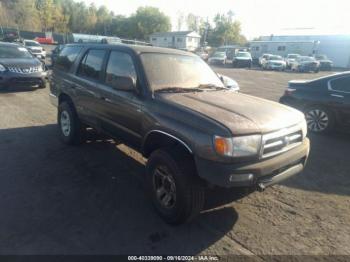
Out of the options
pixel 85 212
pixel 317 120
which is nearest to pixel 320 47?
pixel 317 120

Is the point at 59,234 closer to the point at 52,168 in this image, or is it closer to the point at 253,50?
the point at 52,168

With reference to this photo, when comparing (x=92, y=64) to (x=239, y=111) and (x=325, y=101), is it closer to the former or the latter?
(x=239, y=111)

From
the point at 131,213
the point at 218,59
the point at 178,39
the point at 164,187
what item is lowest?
the point at 131,213

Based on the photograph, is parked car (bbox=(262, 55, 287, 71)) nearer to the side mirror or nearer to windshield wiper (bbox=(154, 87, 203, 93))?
windshield wiper (bbox=(154, 87, 203, 93))

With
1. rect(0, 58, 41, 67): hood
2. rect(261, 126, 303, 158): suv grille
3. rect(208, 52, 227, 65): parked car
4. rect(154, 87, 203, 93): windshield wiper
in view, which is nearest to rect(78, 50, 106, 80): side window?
rect(154, 87, 203, 93): windshield wiper

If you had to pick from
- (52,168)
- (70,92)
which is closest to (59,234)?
(52,168)

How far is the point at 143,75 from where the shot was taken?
11.8 ft

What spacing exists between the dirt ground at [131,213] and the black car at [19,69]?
5.62 meters

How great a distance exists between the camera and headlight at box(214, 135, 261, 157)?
8.73 ft

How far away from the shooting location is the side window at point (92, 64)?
4457mm

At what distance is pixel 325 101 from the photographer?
251 inches

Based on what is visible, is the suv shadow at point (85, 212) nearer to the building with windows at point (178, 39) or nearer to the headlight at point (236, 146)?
the headlight at point (236, 146)

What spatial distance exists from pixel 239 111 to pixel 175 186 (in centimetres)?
110

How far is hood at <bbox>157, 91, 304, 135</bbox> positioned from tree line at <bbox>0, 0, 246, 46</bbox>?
76.8 metres
